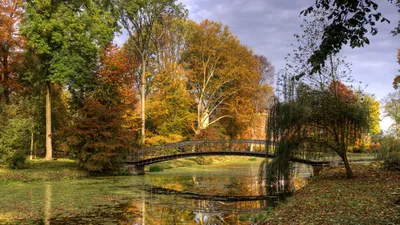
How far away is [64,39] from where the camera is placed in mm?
22969

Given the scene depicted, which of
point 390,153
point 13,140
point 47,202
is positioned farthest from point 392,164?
point 13,140

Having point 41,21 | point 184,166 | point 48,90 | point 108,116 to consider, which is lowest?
point 184,166

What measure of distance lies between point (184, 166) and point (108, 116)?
11.2m

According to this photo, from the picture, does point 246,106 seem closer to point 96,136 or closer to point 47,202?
point 96,136

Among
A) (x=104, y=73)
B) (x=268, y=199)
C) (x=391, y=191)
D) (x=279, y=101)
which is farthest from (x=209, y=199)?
(x=104, y=73)

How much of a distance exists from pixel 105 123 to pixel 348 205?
1709 centimetres

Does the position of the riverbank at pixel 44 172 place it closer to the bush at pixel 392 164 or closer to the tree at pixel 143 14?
the tree at pixel 143 14

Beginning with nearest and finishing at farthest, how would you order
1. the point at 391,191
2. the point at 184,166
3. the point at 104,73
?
the point at 391,191 → the point at 104,73 → the point at 184,166

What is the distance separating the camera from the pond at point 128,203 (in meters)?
10.3

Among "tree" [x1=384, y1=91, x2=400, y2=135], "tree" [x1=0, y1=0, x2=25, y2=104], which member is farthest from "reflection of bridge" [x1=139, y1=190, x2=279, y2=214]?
"tree" [x1=384, y1=91, x2=400, y2=135]

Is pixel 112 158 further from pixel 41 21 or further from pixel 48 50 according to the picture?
pixel 41 21

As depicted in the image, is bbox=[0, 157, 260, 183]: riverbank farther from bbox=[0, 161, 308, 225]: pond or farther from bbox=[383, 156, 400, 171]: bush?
bbox=[383, 156, 400, 171]: bush

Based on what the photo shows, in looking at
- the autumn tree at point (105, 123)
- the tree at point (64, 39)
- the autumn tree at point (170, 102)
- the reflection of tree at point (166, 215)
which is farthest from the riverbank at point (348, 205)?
the autumn tree at point (170, 102)

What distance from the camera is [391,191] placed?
1041cm
